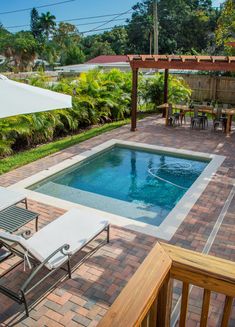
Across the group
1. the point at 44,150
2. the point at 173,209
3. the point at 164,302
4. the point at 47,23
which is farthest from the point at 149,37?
the point at 164,302

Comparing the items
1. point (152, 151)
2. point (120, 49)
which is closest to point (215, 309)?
point (152, 151)

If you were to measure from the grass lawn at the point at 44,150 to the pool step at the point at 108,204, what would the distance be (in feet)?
4.84

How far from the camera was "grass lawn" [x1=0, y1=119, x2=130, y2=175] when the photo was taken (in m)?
8.84

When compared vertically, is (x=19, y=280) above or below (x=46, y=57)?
below

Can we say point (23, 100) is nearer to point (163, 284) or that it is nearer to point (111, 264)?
point (111, 264)

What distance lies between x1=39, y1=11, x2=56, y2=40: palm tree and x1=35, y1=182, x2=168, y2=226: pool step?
61.5m

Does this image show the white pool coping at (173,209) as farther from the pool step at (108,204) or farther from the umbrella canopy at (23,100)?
the umbrella canopy at (23,100)

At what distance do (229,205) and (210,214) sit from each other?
682 mm

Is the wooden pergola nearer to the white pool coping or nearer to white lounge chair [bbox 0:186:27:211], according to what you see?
the white pool coping

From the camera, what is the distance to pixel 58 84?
511 inches

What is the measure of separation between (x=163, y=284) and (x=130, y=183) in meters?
6.99

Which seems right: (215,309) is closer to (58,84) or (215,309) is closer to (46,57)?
(58,84)

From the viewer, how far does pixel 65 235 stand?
469 centimetres

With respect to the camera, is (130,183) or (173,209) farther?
(130,183)
